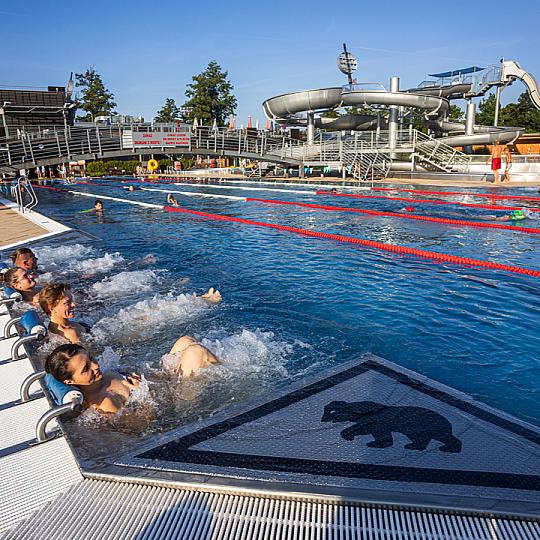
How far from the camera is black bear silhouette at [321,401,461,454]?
259 cm

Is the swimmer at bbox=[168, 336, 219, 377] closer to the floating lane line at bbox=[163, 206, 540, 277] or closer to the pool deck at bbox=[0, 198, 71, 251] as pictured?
the floating lane line at bbox=[163, 206, 540, 277]

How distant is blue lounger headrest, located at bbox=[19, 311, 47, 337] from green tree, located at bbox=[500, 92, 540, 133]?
171 ft

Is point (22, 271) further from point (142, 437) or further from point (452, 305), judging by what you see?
point (452, 305)

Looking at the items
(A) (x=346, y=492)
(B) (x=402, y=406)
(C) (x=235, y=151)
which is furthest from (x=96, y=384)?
(C) (x=235, y=151)

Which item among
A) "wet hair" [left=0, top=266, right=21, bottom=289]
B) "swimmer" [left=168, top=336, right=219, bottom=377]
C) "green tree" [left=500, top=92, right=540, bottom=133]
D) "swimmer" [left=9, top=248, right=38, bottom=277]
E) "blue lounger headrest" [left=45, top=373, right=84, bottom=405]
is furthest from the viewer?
"green tree" [left=500, top=92, right=540, bottom=133]

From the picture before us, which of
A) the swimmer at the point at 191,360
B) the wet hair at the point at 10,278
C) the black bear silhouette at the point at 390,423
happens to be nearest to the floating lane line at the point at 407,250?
the black bear silhouette at the point at 390,423

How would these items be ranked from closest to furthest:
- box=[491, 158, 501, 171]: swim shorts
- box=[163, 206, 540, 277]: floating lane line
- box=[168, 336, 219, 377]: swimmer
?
box=[168, 336, 219, 377]: swimmer
box=[163, 206, 540, 277]: floating lane line
box=[491, 158, 501, 171]: swim shorts

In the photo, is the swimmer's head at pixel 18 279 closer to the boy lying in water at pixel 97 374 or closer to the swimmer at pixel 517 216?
the boy lying in water at pixel 97 374

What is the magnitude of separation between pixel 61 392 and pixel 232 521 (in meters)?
1.39

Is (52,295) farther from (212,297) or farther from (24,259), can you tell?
(212,297)

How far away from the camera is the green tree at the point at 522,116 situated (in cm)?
4488

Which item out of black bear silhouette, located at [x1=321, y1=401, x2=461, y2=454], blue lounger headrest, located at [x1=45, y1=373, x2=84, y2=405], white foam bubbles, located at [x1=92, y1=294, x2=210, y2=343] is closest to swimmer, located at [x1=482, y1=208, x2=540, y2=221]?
white foam bubbles, located at [x1=92, y1=294, x2=210, y2=343]

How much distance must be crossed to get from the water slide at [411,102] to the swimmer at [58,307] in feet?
80.9

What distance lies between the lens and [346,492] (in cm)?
209
